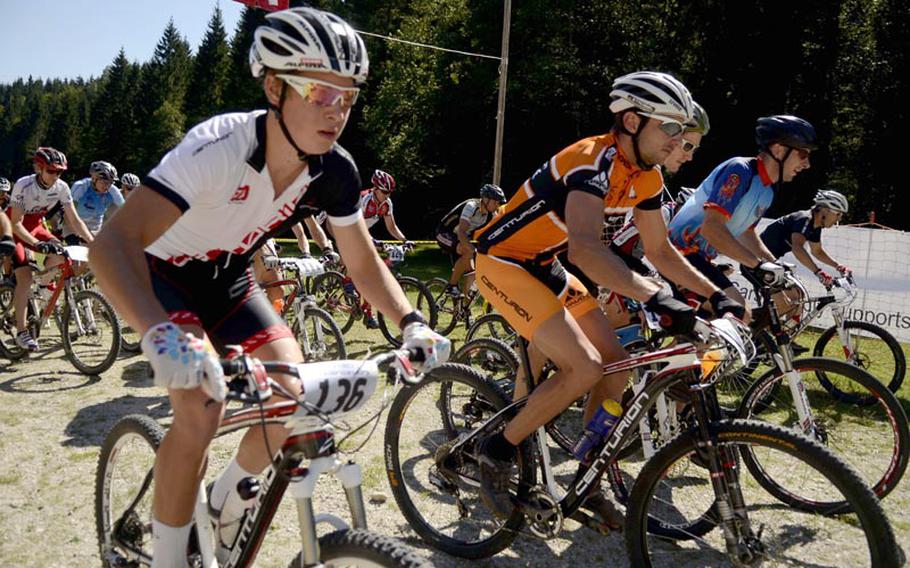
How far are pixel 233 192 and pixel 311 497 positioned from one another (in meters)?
1.20

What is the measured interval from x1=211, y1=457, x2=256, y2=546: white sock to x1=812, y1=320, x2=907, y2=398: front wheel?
6401mm

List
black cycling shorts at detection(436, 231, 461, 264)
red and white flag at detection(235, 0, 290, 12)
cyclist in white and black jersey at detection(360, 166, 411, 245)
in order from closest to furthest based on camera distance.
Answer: black cycling shorts at detection(436, 231, 461, 264), cyclist in white and black jersey at detection(360, 166, 411, 245), red and white flag at detection(235, 0, 290, 12)

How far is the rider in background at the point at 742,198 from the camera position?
539cm

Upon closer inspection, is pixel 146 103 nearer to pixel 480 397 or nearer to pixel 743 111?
pixel 743 111

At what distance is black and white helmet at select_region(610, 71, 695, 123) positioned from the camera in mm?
3674

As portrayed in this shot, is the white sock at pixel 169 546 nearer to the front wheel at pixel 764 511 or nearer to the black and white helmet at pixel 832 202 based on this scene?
the front wheel at pixel 764 511

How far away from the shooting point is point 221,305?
297 cm

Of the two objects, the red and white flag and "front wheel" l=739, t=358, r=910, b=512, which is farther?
the red and white flag

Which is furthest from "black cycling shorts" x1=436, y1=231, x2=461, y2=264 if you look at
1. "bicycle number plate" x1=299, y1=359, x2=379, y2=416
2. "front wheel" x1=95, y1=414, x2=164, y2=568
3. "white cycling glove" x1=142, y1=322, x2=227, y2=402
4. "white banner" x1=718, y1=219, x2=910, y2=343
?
"white cycling glove" x1=142, y1=322, x2=227, y2=402

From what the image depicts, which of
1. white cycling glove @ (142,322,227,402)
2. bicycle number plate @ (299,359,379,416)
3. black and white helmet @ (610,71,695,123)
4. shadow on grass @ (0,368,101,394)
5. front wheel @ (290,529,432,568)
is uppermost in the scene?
black and white helmet @ (610,71,695,123)

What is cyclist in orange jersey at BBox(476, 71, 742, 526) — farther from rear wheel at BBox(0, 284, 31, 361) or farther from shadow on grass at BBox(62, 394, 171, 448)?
rear wheel at BBox(0, 284, 31, 361)

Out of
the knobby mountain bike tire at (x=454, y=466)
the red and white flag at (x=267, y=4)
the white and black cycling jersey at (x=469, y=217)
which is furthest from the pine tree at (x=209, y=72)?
the knobby mountain bike tire at (x=454, y=466)

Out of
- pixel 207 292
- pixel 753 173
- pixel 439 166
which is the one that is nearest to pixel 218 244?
pixel 207 292

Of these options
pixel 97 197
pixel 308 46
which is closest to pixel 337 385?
pixel 308 46
